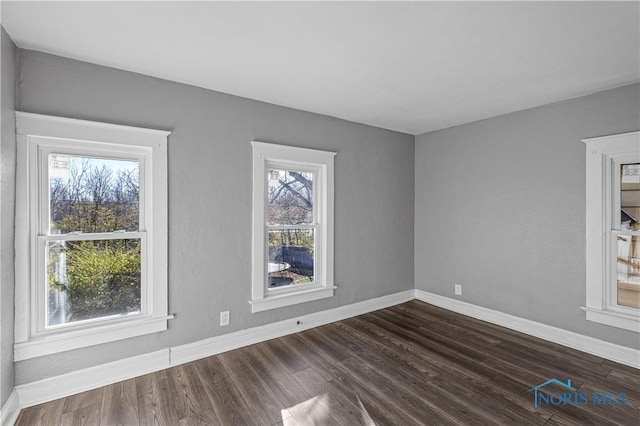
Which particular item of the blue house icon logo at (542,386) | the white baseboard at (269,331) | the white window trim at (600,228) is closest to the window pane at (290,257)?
the white baseboard at (269,331)

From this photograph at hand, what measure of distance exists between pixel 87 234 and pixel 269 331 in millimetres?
1833

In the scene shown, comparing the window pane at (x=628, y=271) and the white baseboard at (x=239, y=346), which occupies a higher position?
the window pane at (x=628, y=271)

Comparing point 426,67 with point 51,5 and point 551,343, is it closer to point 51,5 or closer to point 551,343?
point 51,5

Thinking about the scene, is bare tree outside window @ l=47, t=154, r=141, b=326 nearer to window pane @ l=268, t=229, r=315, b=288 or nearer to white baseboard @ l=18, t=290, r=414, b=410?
white baseboard @ l=18, t=290, r=414, b=410

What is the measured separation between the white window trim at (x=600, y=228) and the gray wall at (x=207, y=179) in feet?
7.21

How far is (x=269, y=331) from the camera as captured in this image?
121 inches

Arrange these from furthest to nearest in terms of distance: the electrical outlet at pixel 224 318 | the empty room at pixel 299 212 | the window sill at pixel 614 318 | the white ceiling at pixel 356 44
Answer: the electrical outlet at pixel 224 318, the window sill at pixel 614 318, the empty room at pixel 299 212, the white ceiling at pixel 356 44

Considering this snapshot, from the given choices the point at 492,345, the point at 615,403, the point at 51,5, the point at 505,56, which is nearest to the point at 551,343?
the point at 492,345

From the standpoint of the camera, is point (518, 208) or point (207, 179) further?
point (518, 208)

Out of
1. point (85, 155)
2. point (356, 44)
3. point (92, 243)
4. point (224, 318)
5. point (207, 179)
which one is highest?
point (356, 44)

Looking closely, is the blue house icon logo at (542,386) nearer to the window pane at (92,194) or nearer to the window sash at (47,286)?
the window sash at (47,286)

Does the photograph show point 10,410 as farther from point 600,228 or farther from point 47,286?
point 600,228

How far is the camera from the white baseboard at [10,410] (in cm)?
180

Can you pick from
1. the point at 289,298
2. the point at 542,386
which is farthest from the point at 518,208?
the point at 289,298
